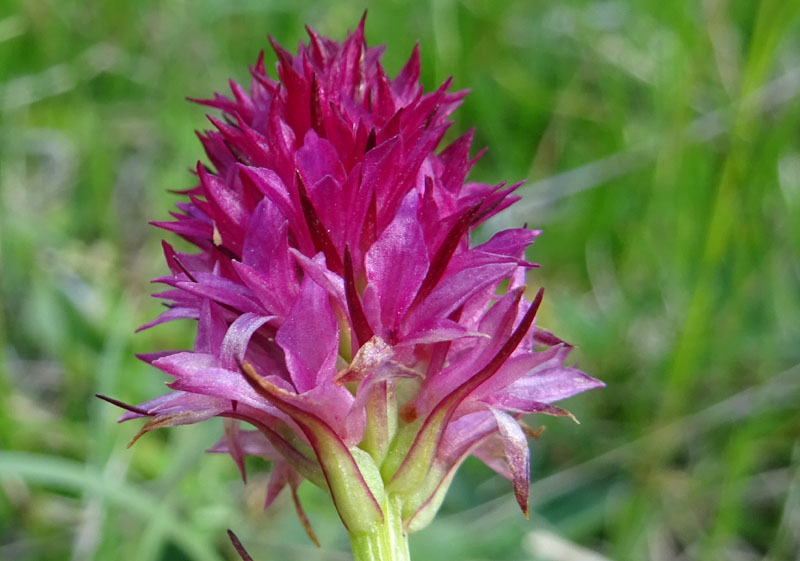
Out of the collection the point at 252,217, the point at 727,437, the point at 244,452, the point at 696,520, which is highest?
the point at 252,217

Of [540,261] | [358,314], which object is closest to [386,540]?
[358,314]

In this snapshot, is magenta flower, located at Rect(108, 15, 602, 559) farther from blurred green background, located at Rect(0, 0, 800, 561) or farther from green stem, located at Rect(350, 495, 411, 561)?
blurred green background, located at Rect(0, 0, 800, 561)

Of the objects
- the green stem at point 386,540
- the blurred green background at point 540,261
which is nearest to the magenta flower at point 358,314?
the green stem at point 386,540

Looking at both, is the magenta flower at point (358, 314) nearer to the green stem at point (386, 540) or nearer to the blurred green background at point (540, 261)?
the green stem at point (386, 540)

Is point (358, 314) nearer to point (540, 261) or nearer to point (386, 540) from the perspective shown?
point (386, 540)

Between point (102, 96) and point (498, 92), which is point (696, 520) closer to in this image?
point (498, 92)

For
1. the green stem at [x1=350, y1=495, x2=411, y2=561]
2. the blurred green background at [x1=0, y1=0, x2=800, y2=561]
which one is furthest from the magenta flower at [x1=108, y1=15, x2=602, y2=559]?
the blurred green background at [x1=0, y1=0, x2=800, y2=561]

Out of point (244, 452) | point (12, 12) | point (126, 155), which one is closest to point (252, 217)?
point (244, 452)
